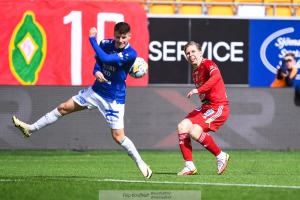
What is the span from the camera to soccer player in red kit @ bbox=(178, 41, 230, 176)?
12.2 m

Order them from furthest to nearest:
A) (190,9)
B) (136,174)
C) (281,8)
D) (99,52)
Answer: (281,8) → (190,9) → (136,174) → (99,52)

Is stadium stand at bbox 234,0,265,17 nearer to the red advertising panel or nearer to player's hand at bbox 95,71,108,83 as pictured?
the red advertising panel

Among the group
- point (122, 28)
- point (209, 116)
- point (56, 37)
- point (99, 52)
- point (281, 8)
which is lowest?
point (209, 116)

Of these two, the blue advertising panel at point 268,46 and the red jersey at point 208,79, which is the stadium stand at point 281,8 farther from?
the red jersey at point 208,79

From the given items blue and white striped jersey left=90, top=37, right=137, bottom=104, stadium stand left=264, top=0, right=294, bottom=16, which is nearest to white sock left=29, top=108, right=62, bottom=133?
blue and white striped jersey left=90, top=37, right=137, bottom=104

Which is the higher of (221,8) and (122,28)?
(122,28)

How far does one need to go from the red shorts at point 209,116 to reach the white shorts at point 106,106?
1.27 metres

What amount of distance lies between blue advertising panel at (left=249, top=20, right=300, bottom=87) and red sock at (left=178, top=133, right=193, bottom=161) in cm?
776

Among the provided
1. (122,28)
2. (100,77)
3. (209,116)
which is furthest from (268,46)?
(100,77)

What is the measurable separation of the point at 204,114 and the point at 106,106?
5.16 feet

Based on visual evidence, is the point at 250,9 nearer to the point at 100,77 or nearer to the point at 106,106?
the point at 106,106

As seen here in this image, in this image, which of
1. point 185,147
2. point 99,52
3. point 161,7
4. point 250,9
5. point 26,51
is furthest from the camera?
point 161,7

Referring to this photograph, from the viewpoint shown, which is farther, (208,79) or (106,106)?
(208,79)

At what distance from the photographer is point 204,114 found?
40.9 ft
